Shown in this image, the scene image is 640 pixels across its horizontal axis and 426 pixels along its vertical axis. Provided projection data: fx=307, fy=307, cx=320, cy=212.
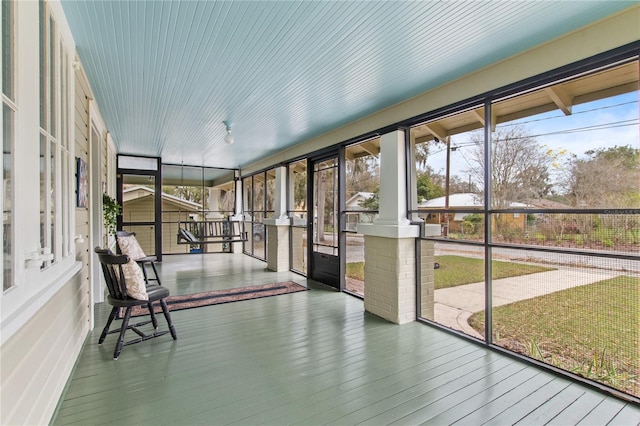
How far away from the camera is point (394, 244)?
3.68m

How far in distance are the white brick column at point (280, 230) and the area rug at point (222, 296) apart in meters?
1.15

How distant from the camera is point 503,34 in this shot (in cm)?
226

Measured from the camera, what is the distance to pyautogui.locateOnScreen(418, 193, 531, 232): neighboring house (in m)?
2.76

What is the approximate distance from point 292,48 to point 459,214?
230 centimetres

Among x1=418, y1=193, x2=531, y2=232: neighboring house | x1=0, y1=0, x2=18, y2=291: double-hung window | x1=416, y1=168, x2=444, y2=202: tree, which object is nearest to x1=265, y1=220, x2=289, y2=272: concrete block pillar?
x1=416, y1=168, x2=444, y2=202: tree

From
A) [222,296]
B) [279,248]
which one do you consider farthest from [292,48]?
[279,248]

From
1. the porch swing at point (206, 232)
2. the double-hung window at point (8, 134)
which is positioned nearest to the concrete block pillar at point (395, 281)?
the double-hung window at point (8, 134)

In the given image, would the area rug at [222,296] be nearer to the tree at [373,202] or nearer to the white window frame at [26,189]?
the tree at [373,202]

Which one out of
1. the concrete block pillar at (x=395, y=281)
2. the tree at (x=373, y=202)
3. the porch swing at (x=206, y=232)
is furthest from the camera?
the porch swing at (x=206, y=232)

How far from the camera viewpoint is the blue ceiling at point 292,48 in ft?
6.57

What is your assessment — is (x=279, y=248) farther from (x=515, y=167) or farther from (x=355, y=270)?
(x=515, y=167)

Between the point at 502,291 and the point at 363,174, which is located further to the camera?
the point at 363,174

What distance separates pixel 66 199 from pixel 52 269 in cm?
74

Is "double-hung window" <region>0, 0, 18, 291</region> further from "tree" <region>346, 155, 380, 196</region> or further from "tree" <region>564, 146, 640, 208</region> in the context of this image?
"tree" <region>346, 155, 380, 196</region>
